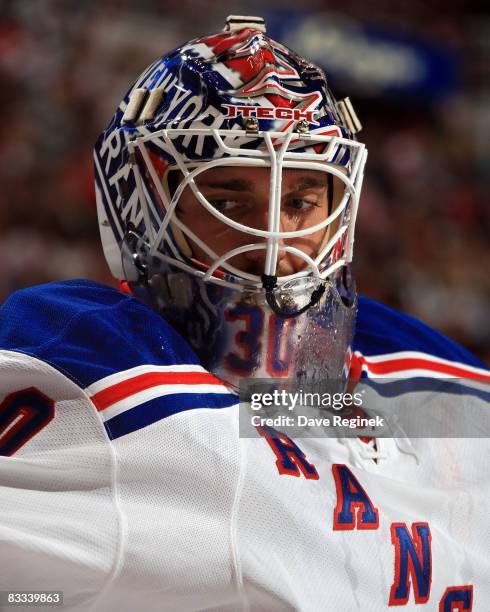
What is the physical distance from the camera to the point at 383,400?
172 cm

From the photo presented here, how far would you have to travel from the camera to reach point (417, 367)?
5.98 ft

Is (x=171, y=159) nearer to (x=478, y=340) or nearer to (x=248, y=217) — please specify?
(x=248, y=217)

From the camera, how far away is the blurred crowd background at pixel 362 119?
14.1ft

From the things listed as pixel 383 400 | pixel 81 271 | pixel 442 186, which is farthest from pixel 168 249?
pixel 442 186

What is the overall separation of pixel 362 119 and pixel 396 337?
14.2 ft

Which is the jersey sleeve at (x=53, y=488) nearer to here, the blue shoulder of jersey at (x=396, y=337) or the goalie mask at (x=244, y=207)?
the goalie mask at (x=244, y=207)

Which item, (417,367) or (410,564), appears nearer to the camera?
(410,564)

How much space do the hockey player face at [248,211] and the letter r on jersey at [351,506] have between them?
0.34 meters

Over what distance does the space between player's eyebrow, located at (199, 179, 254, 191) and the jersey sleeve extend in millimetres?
416

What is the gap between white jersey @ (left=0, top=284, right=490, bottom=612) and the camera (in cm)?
120

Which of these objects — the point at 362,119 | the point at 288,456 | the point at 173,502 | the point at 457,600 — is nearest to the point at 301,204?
the point at 288,456

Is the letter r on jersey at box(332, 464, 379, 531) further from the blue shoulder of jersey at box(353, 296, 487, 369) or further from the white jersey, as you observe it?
the blue shoulder of jersey at box(353, 296, 487, 369)

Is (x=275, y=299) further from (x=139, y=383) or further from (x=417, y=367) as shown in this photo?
(x=417, y=367)

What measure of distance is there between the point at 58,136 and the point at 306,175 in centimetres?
319
